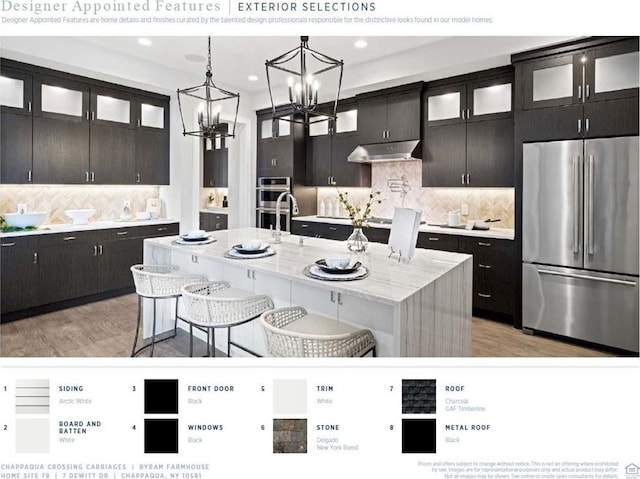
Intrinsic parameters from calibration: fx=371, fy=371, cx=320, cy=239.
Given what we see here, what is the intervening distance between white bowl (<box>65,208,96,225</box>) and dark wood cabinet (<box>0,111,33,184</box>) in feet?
1.36

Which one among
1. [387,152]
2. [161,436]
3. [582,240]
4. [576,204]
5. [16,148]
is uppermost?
[387,152]

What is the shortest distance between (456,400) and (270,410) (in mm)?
463

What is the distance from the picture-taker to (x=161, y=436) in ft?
2.97

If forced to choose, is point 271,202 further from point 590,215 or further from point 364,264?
point 590,215

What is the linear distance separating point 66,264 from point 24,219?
0.48m

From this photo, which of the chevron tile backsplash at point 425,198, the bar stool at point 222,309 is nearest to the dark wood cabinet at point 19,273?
the bar stool at point 222,309

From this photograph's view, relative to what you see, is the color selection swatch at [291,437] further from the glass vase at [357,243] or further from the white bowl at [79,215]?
the white bowl at [79,215]

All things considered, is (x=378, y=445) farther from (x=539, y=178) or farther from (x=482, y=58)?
(x=482, y=58)

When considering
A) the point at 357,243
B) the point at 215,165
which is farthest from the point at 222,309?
the point at 215,165

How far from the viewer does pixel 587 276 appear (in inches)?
96.7

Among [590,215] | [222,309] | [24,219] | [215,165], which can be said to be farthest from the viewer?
[215,165]

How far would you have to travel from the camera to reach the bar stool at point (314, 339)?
3.93 ft

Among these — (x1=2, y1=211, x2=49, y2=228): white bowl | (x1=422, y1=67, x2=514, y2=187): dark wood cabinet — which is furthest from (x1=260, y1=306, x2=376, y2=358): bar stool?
(x1=2, y1=211, x2=49, y2=228): white bowl
